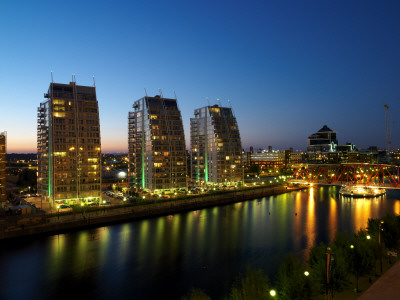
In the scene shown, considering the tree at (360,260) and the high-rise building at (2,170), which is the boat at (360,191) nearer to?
the tree at (360,260)

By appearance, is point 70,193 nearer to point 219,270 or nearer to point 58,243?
point 58,243

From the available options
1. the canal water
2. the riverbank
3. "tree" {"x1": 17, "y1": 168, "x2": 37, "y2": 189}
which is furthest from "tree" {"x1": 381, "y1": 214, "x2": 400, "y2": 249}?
"tree" {"x1": 17, "y1": 168, "x2": 37, "y2": 189}

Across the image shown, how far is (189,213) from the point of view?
46812mm

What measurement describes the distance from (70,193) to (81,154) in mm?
6267

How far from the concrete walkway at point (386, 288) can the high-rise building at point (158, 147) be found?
42.3m

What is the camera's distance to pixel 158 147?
57.1 m

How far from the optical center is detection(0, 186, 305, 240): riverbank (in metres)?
33.1

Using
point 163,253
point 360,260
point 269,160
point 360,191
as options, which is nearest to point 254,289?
point 360,260

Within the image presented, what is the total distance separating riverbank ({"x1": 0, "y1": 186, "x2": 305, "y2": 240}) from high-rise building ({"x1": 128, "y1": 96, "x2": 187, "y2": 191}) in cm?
844

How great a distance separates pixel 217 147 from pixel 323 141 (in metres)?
127

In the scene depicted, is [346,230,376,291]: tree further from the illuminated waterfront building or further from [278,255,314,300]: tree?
the illuminated waterfront building

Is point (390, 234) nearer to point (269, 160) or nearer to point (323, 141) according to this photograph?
point (269, 160)

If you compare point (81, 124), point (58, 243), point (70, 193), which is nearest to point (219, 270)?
point (58, 243)

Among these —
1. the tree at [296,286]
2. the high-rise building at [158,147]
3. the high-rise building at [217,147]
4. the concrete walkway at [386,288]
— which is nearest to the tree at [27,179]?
the high-rise building at [158,147]
